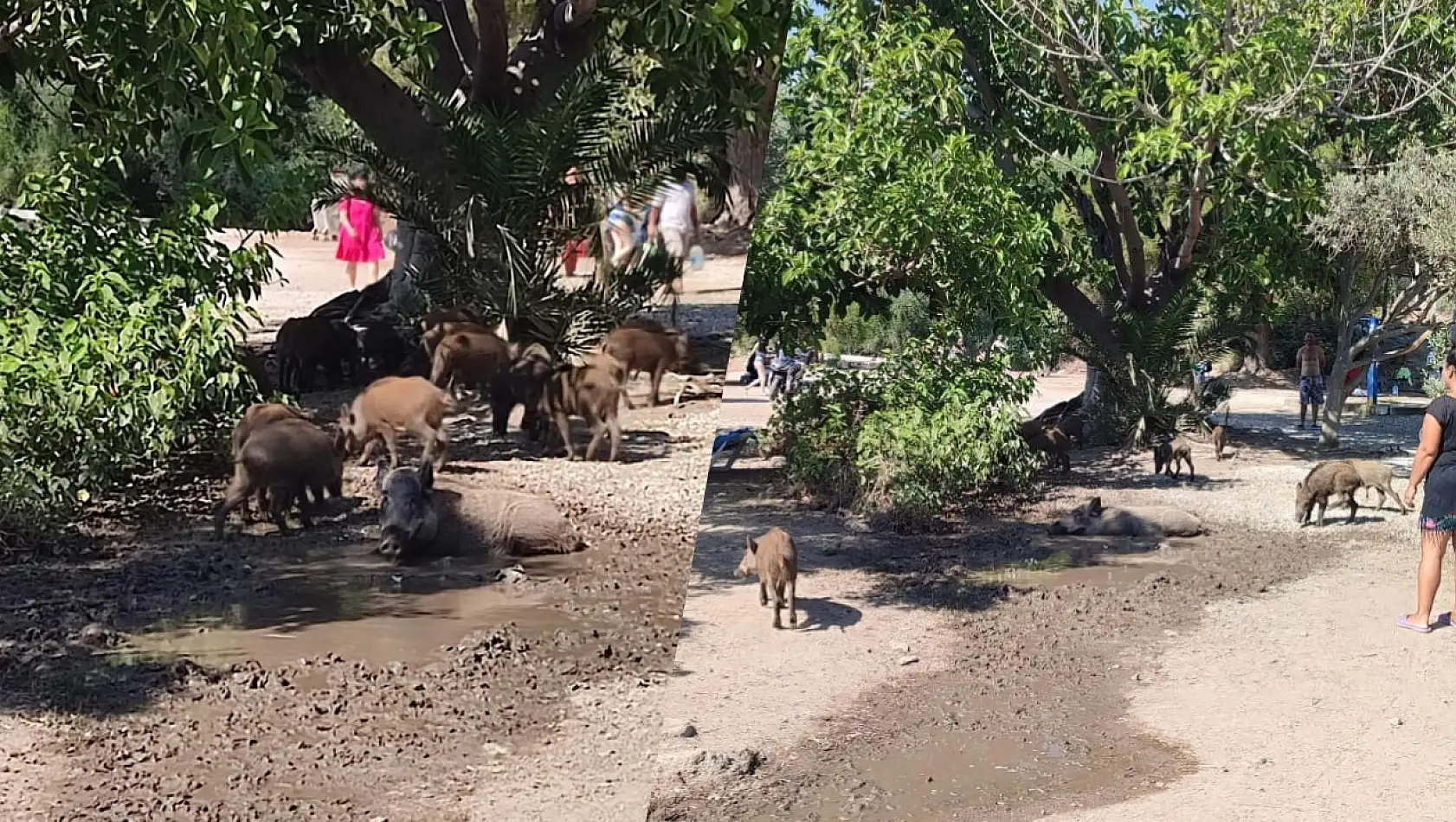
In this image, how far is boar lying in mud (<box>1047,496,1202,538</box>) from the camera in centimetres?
275

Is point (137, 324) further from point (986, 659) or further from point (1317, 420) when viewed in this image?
point (1317, 420)

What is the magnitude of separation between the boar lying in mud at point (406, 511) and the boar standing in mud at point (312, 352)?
130 millimetres

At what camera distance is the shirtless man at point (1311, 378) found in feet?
9.23

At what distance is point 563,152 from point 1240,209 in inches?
67.1

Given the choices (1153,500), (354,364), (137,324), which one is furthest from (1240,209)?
(137,324)

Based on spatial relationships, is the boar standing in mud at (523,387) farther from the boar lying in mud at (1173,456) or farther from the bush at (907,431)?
the boar lying in mud at (1173,456)

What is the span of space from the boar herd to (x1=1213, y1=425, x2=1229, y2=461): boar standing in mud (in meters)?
1.71

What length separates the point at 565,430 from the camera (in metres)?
1.70

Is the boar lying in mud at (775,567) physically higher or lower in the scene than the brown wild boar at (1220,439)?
lower

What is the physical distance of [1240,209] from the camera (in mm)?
2752

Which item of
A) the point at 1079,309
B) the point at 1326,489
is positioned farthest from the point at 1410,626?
the point at 1079,309

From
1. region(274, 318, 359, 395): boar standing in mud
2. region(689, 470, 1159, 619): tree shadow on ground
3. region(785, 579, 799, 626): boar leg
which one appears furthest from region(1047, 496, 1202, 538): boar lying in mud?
region(274, 318, 359, 395): boar standing in mud

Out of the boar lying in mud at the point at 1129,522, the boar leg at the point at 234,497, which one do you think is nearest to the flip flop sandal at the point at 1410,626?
the boar lying in mud at the point at 1129,522

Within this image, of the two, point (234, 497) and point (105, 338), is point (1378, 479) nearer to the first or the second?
point (234, 497)
